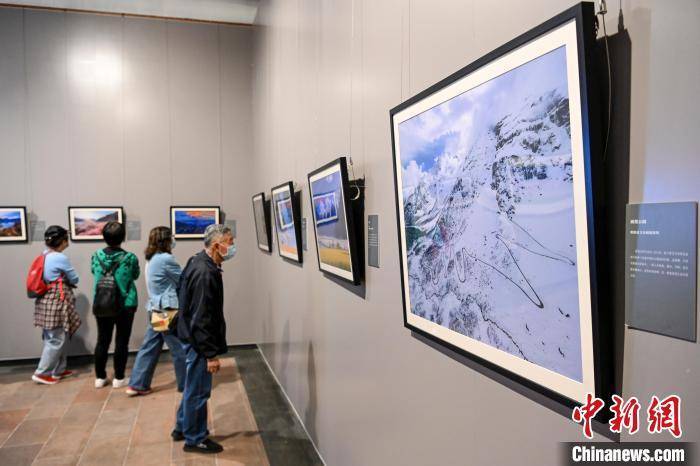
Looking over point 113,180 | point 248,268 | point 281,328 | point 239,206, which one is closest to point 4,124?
point 113,180

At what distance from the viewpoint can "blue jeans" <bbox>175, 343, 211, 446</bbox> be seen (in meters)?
4.11

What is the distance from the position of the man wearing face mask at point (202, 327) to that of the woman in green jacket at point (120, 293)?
2.02m

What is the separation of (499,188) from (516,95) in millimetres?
262

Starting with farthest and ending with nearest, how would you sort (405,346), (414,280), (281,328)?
(281,328)
(405,346)
(414,280)

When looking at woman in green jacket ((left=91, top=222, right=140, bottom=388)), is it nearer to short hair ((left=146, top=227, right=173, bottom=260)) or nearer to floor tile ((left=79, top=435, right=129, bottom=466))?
short hair ((left=146, top=227, right=173, bottom=260))

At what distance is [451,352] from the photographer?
1.87 metres

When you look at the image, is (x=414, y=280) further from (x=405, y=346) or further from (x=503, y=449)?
(x=503, y=449)

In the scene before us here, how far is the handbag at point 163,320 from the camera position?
200 inches

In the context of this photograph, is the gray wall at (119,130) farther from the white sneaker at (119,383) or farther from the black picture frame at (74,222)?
the white sneaker at (119,383)

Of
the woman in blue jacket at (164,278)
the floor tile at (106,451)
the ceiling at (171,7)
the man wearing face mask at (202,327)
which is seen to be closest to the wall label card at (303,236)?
the man wearing face mask at (202,327)

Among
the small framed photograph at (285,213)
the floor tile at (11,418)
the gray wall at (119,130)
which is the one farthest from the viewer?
the gray wall at (119,130)

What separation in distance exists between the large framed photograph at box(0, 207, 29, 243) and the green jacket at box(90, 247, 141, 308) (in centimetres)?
200

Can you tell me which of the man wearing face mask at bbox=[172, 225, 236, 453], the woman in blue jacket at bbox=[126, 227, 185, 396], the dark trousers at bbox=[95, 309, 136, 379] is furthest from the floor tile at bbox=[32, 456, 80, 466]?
the dark trousers at bbox=[95, 309, 136, 379]

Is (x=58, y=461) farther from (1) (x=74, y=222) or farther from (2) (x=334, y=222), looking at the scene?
(1) (x=74, y=222)
